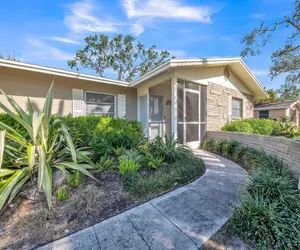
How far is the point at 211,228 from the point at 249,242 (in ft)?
1.26

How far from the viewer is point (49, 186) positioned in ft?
6.93

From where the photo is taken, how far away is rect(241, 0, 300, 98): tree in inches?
245

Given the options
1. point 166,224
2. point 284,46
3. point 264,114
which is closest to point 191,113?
point 166,224

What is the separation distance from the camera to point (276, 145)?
3.80 metres

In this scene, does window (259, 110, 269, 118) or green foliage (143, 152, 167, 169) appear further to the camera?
window (259, 110, 269, 118)

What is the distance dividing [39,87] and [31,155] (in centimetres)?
403

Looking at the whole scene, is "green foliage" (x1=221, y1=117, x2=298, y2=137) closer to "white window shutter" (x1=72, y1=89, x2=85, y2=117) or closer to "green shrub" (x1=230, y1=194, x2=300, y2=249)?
"green shrub" (x1=230, y1=194, x2=300, y2=249)

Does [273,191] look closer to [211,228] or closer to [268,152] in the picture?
[211,228]

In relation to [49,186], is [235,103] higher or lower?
higher

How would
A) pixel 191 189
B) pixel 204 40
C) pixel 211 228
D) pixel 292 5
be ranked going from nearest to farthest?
pixel 211 228 → pixel 191 189 → pixel 292 5 → pixel 204 40

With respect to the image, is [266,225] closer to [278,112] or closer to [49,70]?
[49,70]

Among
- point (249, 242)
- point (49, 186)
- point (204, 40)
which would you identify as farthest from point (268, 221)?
point (204, 40)

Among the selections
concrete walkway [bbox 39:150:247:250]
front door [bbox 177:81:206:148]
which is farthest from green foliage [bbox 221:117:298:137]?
concrete walkway [bbox 39:150:247:250]

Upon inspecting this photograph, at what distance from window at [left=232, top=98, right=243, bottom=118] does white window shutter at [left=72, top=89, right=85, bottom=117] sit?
7875mm
